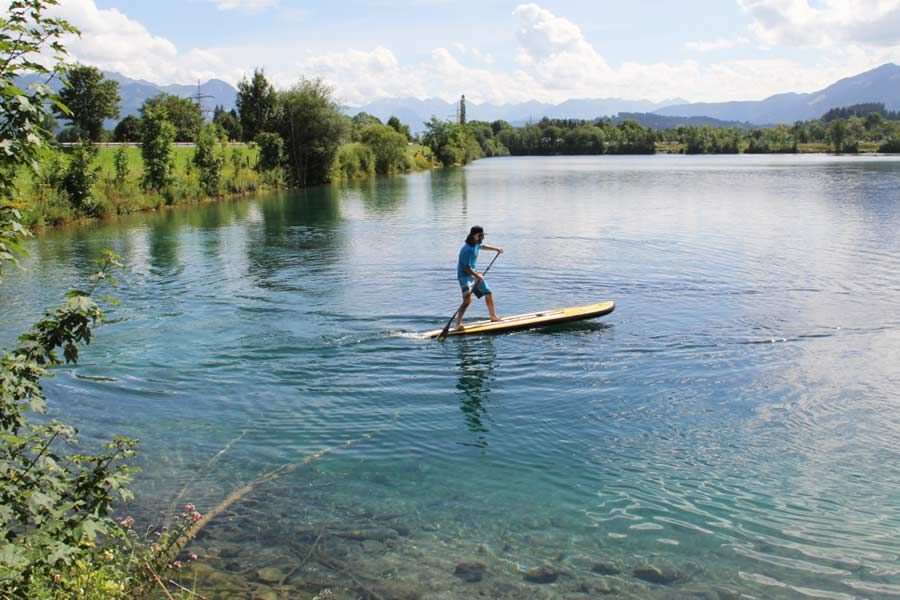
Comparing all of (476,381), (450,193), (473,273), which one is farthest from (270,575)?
(450,193)

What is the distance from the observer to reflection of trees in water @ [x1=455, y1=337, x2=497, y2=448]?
11984mm

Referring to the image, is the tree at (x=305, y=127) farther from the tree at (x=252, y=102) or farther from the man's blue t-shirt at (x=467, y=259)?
the man's blue t-shirt at (x=467, y=259)

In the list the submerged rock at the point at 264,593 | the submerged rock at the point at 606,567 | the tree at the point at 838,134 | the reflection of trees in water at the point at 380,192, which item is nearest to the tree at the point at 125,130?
the reflection of trees in water at the point at 380,192

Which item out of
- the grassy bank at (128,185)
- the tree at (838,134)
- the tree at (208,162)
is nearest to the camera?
the grassy bank at (128,185)

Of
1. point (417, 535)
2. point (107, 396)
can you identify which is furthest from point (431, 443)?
point (107, 396)

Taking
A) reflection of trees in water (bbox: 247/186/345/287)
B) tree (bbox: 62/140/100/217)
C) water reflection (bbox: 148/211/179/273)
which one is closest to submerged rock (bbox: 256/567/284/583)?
reflection of trees in water (bbox: 247/186/345/287)

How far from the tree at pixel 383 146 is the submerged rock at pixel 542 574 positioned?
92.3 meters

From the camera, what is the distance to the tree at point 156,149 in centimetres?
4841

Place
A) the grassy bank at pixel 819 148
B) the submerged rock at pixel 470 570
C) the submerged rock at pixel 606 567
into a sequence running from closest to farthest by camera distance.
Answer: the submerged rock at pixel 470 570
the submerged rock at pixel 606 567
the grassy bank at pixel 819 148

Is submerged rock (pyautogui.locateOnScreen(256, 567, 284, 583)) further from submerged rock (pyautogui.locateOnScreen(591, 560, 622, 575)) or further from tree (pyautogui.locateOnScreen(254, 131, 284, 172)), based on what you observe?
tree (pyautogui.locateOnScreen(254, 131, 284, 172))

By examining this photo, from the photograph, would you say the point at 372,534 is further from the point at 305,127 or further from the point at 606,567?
the point at 305,127

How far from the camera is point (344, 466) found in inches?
412

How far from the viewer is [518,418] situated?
1227 centimetres

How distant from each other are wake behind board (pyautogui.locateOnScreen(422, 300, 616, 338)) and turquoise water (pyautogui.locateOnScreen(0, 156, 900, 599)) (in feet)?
0.84
